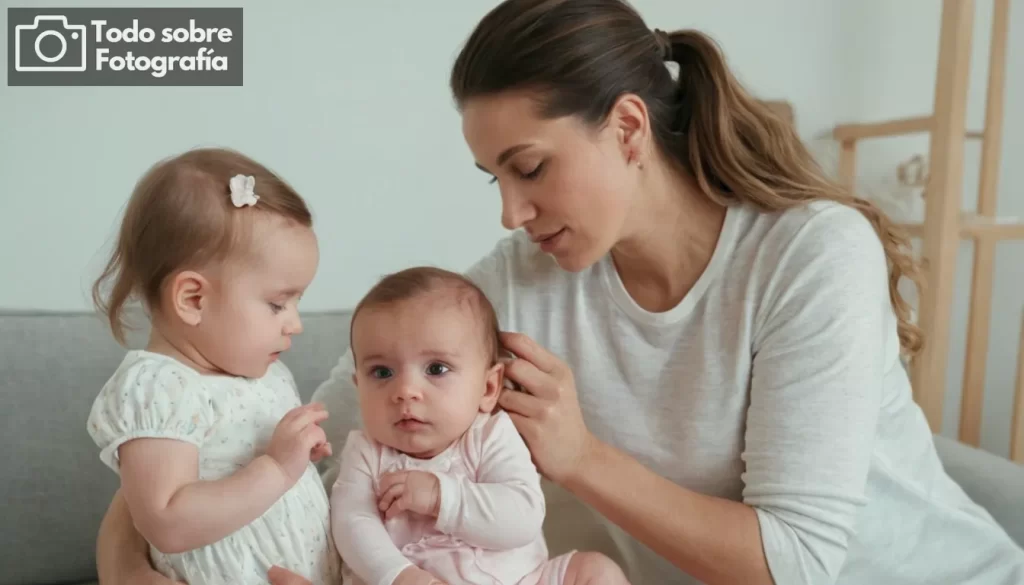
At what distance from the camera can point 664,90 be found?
1.22 meters

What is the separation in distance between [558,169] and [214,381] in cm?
48

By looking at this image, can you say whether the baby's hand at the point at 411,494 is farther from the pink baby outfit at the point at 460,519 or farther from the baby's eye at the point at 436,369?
the baby's eye at the point at 436,369

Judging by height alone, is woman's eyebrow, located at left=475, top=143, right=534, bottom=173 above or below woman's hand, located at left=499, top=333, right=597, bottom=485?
above

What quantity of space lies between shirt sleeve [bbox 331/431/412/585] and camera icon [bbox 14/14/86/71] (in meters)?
1.13

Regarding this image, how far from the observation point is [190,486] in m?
0.89

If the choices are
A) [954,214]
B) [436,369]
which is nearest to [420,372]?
[436,369]

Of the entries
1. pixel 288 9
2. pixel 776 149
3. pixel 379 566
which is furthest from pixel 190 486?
pixel 288 9

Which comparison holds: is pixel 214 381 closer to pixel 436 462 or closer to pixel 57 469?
pixel 436 462

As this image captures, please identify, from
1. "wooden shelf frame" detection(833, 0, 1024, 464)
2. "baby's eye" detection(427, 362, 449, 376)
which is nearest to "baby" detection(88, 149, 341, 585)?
"baby's eye" detection(427, 362, 449, 376)

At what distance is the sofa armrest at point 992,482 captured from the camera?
55.1 inches

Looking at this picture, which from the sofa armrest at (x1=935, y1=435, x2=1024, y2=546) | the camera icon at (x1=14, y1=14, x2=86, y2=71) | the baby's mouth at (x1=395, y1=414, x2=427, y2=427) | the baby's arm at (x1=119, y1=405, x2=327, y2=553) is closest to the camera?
the baby's arm at (x1=119, y1=405, x2=327, y2=553)

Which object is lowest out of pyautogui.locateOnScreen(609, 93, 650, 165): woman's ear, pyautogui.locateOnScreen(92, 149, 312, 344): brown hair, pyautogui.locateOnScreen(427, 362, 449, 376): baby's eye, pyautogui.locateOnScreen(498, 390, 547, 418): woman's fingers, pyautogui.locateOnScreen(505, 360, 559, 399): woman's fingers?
pyautogui.locateOnScreen(498, 390, 547, 418): woman's fingers

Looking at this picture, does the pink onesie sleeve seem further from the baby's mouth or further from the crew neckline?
the crew neckline

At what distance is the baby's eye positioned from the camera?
1005 mm
